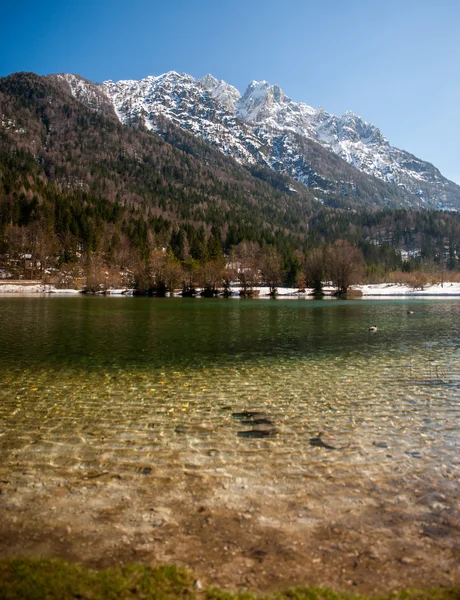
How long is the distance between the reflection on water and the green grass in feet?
9.19

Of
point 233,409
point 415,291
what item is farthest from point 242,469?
point 415,291

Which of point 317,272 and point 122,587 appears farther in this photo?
point 317,272

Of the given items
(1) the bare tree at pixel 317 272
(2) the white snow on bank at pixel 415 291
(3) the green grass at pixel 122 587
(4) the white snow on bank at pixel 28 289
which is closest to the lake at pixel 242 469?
(3) the green grass at pixel 122 587

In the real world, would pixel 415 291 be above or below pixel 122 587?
above

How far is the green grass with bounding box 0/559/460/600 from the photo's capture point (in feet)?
13.7

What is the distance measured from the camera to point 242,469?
24.8 ft

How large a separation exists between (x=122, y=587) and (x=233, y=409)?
7.43 meters

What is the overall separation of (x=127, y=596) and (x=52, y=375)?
1340 cm

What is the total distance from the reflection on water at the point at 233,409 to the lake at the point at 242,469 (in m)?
0.06

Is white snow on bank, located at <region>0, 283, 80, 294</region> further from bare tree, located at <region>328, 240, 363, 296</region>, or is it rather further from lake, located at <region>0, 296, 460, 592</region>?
lake, located at <region>0, 296, 460, 592</region>

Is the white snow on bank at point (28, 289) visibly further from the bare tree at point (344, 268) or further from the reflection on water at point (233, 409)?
the reflection on water at point (233, 409)

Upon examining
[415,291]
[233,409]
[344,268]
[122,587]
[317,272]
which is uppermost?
[344,268]

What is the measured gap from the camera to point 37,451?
8.45m

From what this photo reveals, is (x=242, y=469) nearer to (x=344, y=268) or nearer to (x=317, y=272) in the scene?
(x=344, y=268)
